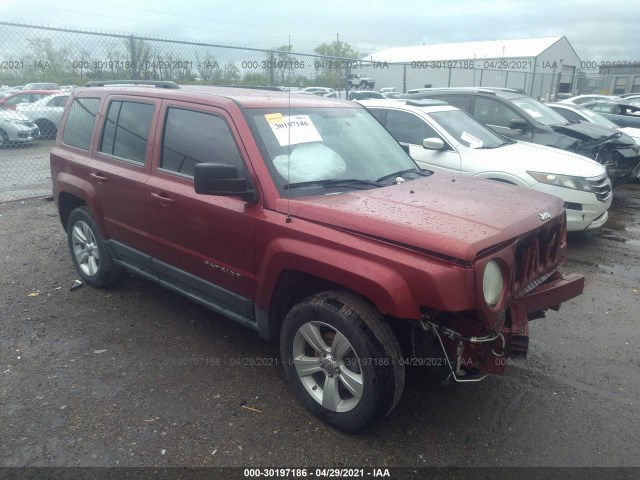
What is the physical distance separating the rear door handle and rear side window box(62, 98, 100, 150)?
131 cm

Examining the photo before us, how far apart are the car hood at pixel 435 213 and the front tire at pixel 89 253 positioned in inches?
93.8

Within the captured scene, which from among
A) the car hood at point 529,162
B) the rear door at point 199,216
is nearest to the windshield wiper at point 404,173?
the rear door at point 199,216

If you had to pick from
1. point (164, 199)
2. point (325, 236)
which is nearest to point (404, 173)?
point (325, 236)

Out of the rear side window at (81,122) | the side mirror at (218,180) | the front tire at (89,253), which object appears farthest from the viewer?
the front tire at (89,253)

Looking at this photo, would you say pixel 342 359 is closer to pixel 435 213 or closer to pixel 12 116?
pixel 435 213

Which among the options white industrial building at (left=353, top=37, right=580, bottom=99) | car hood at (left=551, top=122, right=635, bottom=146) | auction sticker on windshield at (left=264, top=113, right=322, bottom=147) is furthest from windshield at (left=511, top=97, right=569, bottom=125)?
white industrial building at (left=353, top=37, right=580, bottom=99)

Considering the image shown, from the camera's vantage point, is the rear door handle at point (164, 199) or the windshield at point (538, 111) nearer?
the rear door handle at point (164, 199)

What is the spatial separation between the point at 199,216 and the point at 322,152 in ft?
3.08

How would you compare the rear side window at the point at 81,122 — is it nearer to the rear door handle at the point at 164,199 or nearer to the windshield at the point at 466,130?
the rear door handle at the point at 164,199

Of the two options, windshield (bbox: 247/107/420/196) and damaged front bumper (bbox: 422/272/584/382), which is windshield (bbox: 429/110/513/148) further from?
damaged front bumper (bbox: 422/272/584/382)

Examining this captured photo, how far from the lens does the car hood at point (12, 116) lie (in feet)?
43.6

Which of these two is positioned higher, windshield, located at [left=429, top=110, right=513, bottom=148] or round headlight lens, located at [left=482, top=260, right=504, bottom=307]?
windshield, located at [left=429, top=110, right=513, bottom=148]

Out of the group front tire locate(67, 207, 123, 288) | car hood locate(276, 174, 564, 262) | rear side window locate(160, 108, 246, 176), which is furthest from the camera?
front tire locate(67, 207, 123, 288)

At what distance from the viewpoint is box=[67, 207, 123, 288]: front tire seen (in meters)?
4.57
